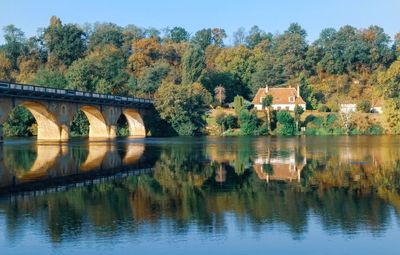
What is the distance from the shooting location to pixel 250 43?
173375mm

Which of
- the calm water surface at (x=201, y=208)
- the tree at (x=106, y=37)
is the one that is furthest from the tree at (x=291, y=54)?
the calm water surface at (x=201, y=208)

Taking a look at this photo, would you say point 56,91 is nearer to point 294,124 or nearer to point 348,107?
point 294,124

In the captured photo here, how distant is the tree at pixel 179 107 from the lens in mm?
94812

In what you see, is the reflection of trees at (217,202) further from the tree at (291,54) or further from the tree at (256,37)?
the tree at (256,37)

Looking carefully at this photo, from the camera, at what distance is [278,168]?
36469mm

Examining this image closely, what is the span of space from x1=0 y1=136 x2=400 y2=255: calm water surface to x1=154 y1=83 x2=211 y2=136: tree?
55731 mm

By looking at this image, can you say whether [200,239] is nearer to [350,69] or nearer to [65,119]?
[65,119]

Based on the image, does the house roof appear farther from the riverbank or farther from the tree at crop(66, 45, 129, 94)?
the tree at crop(66, 45, 129, 94)

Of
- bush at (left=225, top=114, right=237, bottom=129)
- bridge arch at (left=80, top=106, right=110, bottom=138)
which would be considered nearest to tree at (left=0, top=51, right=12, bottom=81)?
bridge arch at (left=80, top=106, right=110, bottom=138)

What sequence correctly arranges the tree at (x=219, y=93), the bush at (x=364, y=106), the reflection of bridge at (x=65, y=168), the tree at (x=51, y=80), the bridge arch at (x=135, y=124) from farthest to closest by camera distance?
1. the tree at (x=219, y=93)
2. the bush at (x=364, y=106)
3. the tree at (x=51, y=80)
4. the bridge arch at (x=135, y=124)
5. the reflection of bridge at (x=65, y=168)

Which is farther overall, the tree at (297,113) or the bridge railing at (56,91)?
the tree at (297,113)

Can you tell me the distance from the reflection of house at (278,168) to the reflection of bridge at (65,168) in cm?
754

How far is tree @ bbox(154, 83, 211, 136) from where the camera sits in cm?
9481

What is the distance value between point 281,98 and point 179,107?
84.4 feet
